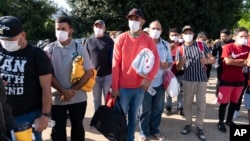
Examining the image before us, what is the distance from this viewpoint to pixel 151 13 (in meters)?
15.2

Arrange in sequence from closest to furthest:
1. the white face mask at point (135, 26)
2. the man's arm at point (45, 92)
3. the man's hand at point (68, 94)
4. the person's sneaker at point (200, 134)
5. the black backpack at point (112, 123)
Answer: the man's arm at point (45, 92), the man's hand at point (68, 94), the black backpack at point (112, 123), the white face mask at point (135, 26), the person's sneaker at point (200, 134)

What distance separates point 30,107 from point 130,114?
168 centimetres

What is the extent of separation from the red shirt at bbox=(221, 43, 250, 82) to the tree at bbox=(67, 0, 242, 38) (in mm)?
9966

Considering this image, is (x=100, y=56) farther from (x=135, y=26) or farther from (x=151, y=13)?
(x=151, y=13)

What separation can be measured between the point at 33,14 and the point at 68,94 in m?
13.3

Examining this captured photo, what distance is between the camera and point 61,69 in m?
3.55

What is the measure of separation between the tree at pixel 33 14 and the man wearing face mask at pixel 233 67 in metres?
12.1

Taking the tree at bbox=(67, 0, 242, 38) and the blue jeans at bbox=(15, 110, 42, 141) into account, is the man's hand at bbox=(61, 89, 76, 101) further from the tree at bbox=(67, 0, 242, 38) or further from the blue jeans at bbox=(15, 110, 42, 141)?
the tree at bbox=(67, 0, 242, 38)

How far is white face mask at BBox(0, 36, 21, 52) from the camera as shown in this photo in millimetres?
2639

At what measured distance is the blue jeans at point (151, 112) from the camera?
488 centimetres

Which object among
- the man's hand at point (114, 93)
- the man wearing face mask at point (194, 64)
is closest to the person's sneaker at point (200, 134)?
the man wearing face mask at point (194, 64)

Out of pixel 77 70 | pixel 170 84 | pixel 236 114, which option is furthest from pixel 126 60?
pixel 236 114

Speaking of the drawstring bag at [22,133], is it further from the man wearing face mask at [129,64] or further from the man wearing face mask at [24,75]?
the man wearing face mask at [129,64]

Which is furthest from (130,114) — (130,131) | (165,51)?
(165,51)
